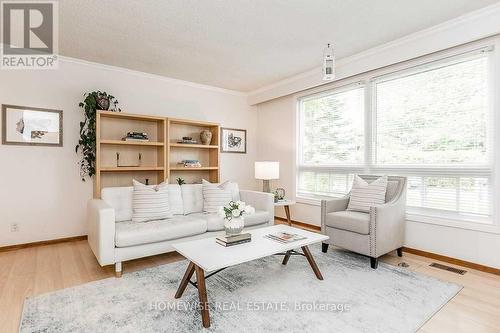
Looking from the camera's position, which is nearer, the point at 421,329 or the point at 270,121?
the point at 421,329

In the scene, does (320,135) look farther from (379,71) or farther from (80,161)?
(80,161)

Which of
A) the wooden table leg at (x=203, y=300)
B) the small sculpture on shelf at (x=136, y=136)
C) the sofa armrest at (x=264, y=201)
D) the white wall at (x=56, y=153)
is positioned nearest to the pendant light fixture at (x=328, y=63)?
the sofa armrest at (x=264, y=201)

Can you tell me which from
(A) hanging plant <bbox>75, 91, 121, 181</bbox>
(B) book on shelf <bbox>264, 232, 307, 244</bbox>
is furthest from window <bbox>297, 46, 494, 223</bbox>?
(A) hanging plant <bbox>75, 91, 121, 181</bbox>

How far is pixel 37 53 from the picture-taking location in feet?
11.7

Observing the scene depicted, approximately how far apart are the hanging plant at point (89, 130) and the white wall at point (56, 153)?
0.09m

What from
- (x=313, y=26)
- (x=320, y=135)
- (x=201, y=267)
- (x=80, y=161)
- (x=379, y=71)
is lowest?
(x=201, y=267)

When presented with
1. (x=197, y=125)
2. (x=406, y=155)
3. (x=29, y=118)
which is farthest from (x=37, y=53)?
(x=406, y=155)

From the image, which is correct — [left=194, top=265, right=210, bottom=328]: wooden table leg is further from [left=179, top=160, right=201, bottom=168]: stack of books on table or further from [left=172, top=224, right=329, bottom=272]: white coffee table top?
[left=179, top=160, right=201, bottom=168]: stack of books on table

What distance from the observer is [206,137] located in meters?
4.73

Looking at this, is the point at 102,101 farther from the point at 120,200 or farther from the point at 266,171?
the point at 266,171

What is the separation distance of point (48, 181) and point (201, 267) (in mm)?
3023

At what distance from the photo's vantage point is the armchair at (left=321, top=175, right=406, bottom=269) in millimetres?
2816

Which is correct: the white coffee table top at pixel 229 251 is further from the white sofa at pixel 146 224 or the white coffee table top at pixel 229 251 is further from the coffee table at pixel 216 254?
the white sofa at pixel 146 224

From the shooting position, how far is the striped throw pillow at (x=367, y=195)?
3.18 metres
